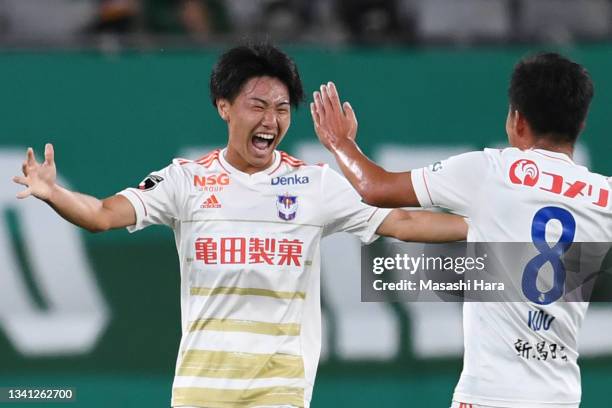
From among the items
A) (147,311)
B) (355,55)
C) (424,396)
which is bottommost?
(424,396)

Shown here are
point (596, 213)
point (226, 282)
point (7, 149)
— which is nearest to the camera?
point (596, 213)

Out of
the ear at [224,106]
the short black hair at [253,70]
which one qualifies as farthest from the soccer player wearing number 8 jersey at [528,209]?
the ear at [224,106]

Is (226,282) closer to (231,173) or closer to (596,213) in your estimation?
(231,173)

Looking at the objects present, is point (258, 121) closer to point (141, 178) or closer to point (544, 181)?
point (544, 181)

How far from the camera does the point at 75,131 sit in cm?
761

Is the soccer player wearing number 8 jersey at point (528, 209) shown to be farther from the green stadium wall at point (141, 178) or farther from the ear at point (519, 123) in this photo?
the green stadium wall at point (141, 178)

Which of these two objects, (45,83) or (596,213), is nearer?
(596,213)

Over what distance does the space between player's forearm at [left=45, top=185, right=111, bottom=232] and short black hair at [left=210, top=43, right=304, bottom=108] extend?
2.77ft

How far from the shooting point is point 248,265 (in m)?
5.20

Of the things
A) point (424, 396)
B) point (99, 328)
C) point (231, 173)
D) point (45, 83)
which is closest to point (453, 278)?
point (424, 396)

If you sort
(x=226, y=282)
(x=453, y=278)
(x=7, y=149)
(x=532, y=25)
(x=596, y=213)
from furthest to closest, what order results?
(x=532, y=25) → (x=7, y=149) → (x=453, y=278) → (x=226, y=282) → (x=596, y=213)

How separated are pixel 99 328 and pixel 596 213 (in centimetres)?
385

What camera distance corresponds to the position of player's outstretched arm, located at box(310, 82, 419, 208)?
4.66 m

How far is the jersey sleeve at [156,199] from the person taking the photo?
5305 mm
